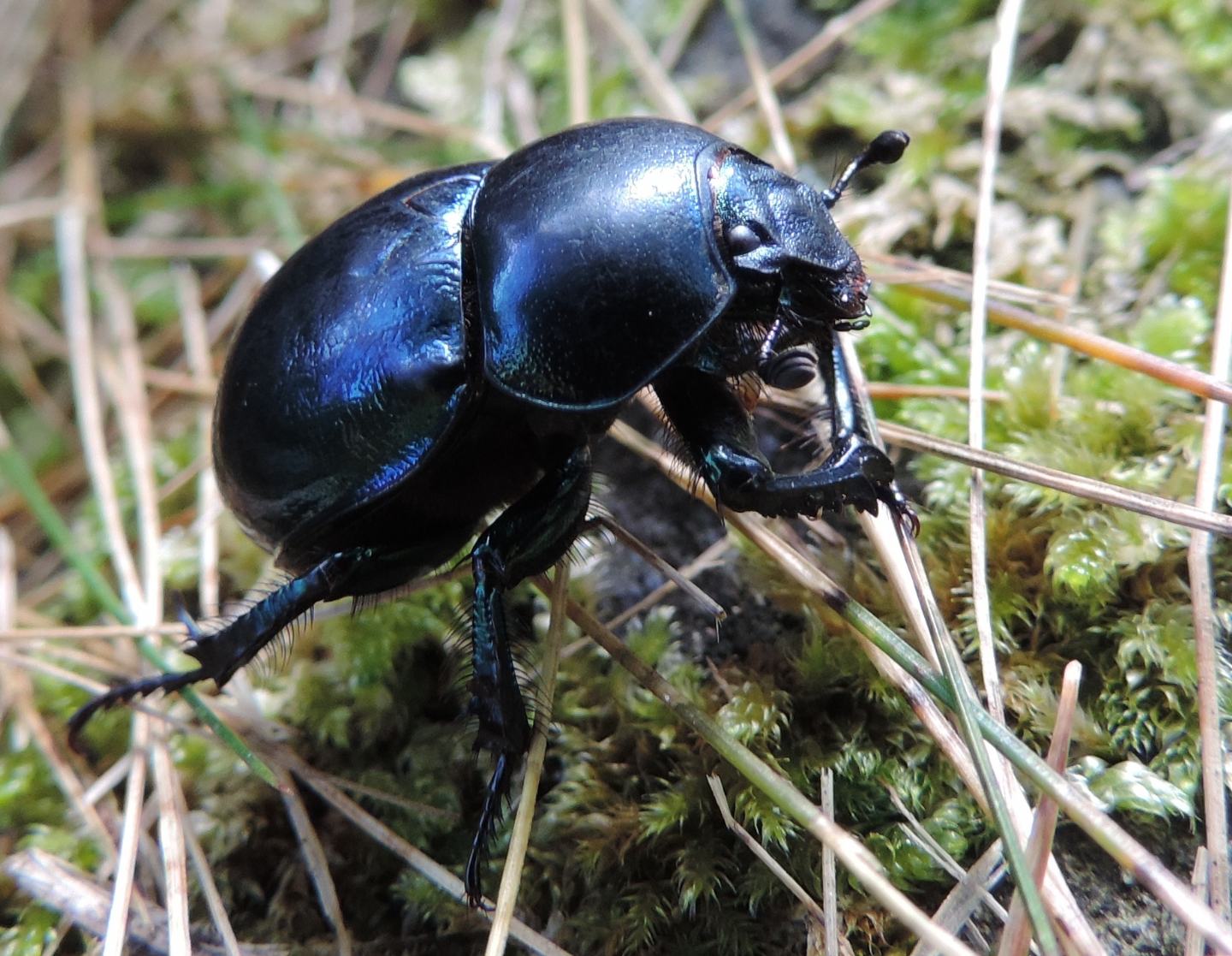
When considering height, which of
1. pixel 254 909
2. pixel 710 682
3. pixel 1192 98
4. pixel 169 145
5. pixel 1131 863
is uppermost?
pixel 169 145

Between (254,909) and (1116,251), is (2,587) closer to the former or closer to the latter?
(254,909)

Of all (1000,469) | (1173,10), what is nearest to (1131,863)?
(1000,469)

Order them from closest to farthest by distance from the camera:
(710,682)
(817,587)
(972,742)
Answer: (972,742), (817,587), (710,682)

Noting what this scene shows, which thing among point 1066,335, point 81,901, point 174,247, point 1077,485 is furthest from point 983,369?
point 174,247

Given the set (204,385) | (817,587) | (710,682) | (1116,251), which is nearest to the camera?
(817,587)

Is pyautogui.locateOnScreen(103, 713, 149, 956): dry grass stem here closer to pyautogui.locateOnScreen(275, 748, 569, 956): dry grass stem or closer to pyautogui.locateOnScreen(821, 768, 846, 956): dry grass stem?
pyautogui.locateOnScreen(275, 748, 569, 956): dry grass stem

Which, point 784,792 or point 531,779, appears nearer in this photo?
point 784,792

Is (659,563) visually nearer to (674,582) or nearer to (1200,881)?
(674,582)
